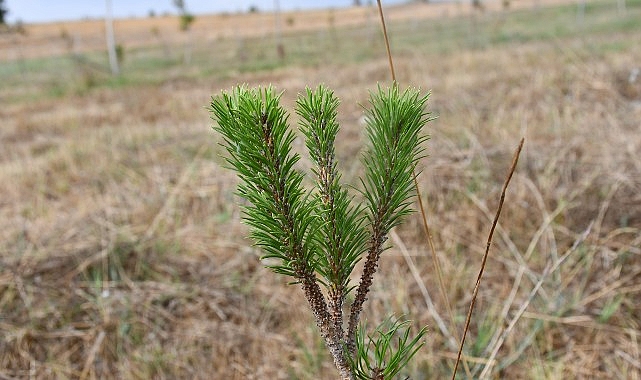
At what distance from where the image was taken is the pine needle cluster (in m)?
0.49

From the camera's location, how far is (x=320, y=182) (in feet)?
1.74

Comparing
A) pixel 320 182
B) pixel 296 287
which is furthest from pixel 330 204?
pixel 296 287

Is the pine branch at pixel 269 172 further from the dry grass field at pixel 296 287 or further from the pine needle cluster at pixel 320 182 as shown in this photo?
the dry grass field at pixel 296 287

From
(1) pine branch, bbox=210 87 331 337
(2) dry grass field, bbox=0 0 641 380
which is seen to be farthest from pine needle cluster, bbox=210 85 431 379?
(2) dry grass field, bbox=0 0 641 380

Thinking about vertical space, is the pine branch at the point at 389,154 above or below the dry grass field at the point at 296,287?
above

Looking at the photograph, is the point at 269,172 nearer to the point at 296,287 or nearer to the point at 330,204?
the point at 330,204

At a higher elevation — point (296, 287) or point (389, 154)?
point (389, 154)

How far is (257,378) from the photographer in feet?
5.92

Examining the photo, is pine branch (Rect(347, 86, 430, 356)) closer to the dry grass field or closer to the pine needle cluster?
the pine needle cluster

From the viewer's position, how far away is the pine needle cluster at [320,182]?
0.49 meters

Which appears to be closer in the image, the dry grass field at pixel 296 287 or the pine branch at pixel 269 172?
the pine branch at pixel 269 172

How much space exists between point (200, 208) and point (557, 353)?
1.98 meters

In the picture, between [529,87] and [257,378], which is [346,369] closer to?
[257,378]

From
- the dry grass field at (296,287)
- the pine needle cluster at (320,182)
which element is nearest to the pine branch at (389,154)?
the pine needle cluster at (320,182)
